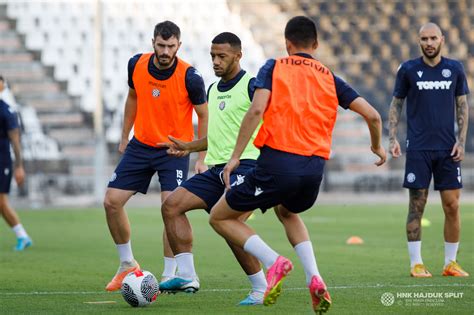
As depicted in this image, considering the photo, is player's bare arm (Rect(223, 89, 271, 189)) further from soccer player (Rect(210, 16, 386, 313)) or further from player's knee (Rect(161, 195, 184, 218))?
player's knee (Rect(161, 195, 184, 218))

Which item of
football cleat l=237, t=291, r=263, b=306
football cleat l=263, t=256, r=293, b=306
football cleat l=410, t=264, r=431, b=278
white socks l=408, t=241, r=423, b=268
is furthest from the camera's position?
white socks l=408, t=241, r=423, b=268

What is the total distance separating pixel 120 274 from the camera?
8914 millimetres

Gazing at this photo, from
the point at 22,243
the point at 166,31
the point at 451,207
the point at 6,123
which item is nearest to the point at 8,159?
the point at 6,123

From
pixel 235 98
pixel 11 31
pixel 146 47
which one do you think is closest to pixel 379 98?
pixel 146 47

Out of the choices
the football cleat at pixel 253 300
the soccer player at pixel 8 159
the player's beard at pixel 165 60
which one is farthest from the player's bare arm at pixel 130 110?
the soccer player at pixel 8 159

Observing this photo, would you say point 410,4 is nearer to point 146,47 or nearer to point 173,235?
point 146,47

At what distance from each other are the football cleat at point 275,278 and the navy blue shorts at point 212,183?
142cm

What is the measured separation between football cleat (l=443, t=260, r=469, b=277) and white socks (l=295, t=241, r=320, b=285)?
3.05 metres

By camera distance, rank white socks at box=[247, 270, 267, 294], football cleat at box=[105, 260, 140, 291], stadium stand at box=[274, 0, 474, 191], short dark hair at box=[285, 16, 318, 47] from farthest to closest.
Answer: stadium stand at box=[274, 0, 474, 191] < football cleat at box=[105, 260, 140, 291] < white socks at box=[247, 270, 267, 294] < short dark hair at box=[285, 16, 318, 47]

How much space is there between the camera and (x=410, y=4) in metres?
38.1

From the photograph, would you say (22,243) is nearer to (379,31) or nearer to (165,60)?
(165,60)

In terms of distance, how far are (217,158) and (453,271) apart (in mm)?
2892

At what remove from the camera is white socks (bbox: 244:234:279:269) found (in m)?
6.67

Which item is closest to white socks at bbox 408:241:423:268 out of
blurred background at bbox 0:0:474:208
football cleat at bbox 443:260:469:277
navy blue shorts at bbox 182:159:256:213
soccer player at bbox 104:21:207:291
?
football cleat at bbox 443:260:469:277
